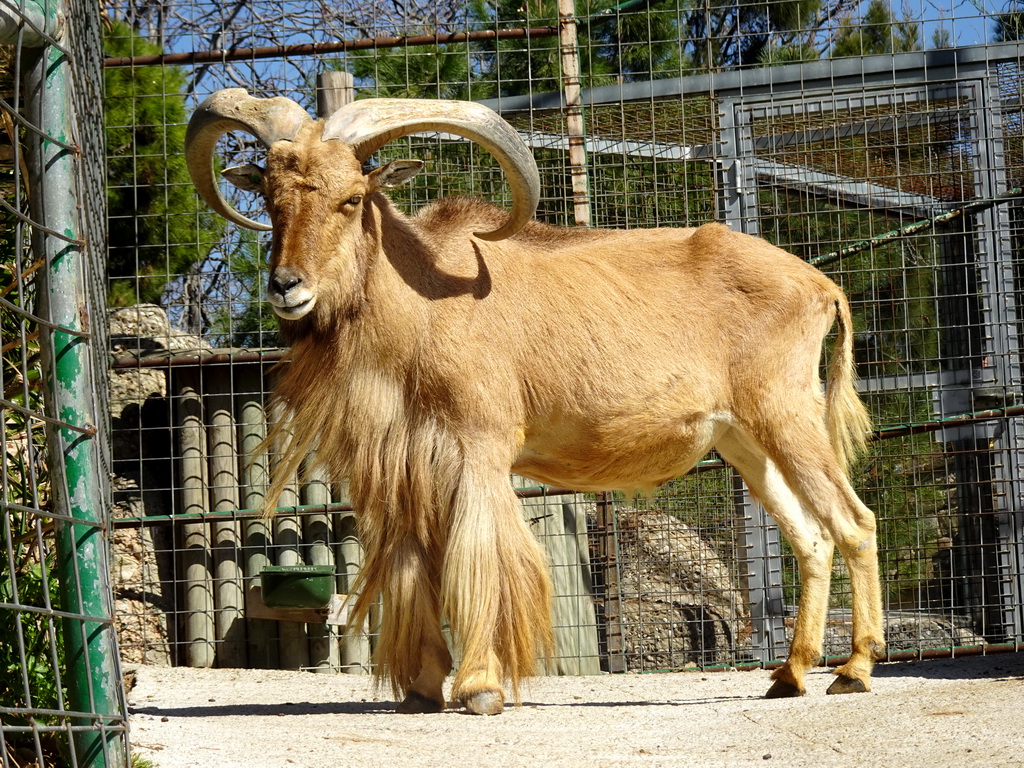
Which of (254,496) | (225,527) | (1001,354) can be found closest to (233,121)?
(254,496)

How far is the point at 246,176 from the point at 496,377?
162 cm

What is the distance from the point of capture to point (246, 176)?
592 cm

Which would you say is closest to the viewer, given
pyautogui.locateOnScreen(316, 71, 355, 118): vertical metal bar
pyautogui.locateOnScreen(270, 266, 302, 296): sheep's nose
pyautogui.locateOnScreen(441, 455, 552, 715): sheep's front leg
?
pyautogui.locateOnScreen(270, 266, 302, 296): sheep's nose

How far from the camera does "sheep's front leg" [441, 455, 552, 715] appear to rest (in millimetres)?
5379

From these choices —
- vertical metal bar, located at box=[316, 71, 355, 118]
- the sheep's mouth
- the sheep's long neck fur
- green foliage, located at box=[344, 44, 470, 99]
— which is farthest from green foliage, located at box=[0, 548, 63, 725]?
green foliage, located at box=[344, 44, 470, 99]

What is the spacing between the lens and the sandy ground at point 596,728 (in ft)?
13.4

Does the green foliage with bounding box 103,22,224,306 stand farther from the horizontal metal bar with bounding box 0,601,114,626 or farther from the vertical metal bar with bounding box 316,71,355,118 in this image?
the horizontal metal bar with bounding box 0,601,114,626

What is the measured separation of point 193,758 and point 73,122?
2.11m

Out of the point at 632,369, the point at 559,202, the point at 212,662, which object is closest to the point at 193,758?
the point at 632,369

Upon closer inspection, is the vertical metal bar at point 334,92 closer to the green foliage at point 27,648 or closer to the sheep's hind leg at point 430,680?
the sheep's hind leg at point 430,680

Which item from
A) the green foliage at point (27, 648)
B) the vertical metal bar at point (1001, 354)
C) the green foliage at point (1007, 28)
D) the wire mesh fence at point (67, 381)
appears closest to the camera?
the wire mesh fence at point (67, 381)

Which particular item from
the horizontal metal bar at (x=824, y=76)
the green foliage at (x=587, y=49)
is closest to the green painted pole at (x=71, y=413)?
the horizontal metal bar at (x=824, y=76)

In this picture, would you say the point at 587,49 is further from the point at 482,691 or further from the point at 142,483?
the point at 482,691

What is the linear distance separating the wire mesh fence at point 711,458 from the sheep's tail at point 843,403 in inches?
35.7
